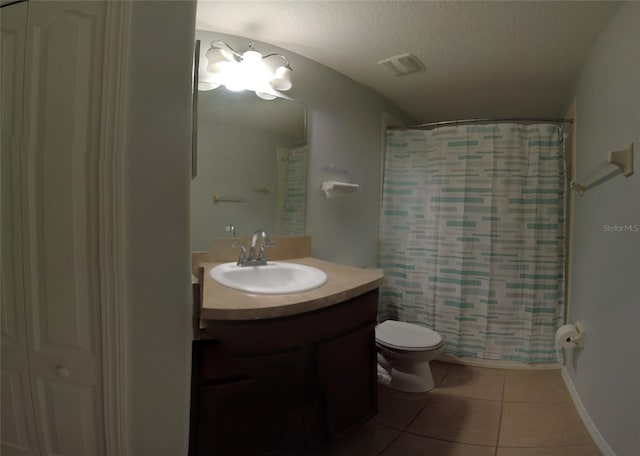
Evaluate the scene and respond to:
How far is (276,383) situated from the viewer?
0.99m

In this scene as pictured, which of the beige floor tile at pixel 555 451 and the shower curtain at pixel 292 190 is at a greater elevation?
the shower curtain at pixel 292 190

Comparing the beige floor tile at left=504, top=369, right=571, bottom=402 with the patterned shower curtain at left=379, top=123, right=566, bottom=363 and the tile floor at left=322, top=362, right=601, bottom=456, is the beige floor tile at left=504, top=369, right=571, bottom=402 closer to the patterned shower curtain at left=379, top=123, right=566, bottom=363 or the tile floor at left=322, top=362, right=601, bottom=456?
the tile floor at left=322, top=362, right=601, bottom=456

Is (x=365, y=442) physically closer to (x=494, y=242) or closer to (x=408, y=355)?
(x=408, y=355)

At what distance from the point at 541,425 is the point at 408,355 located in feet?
2.33

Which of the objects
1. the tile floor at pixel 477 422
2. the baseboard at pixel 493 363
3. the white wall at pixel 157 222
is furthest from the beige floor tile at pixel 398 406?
the white wall at pixel 157 222

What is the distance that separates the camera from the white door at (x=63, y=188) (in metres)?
0.46

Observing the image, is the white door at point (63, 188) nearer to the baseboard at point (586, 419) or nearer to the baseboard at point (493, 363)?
the baseboard at point (586, 419)

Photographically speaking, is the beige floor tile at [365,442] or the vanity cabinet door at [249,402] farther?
the beige floor tile at [365,442]

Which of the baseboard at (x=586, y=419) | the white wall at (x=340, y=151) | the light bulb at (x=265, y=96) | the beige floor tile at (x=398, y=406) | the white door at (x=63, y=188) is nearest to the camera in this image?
the white door at (x=63, y=188)

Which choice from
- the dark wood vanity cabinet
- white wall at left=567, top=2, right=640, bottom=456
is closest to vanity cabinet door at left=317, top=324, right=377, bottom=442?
the dark wood vanity cabinet

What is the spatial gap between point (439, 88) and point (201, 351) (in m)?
2.33

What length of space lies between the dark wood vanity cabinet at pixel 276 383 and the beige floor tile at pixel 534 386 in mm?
1199

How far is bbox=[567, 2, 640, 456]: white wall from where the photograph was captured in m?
1.11

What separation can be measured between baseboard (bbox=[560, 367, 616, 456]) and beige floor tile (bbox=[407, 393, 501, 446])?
381 mm
